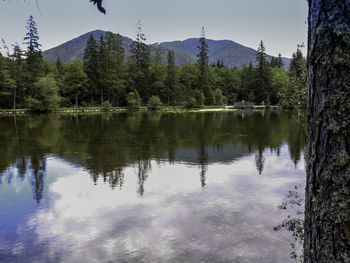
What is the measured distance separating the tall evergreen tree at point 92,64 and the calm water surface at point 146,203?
162 feet

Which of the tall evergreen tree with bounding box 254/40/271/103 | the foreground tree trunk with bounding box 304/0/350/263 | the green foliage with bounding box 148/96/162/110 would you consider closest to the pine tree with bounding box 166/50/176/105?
the green foliage with bounding box 148/96/162/110

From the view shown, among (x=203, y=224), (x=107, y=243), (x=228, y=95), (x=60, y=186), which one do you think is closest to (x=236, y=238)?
(x=203, y=224)

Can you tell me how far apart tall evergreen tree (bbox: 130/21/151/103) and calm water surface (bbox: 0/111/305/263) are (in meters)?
54.6

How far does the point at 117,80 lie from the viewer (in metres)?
65.4

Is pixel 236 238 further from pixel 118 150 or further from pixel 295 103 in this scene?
pixel 118 150

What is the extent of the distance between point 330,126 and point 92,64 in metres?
66.9

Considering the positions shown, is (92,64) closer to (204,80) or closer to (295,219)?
(204,80)

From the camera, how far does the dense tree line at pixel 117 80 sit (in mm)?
51406

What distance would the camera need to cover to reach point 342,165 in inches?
72.8

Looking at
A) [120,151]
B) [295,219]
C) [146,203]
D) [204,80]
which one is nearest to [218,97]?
[204,80]

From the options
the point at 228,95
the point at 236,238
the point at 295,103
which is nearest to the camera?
the point at 236,238

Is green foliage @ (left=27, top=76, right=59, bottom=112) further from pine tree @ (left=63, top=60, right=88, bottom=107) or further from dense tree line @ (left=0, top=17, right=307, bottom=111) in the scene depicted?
pine tree @ (left=63, top=60, right=88, bottom=107)

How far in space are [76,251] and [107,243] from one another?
606 mm

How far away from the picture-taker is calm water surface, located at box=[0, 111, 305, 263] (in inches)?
225
